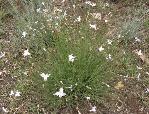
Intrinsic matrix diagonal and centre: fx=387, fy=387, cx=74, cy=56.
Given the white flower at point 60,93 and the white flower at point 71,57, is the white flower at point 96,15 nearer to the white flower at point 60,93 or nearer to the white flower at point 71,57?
the white flower at point 71,57

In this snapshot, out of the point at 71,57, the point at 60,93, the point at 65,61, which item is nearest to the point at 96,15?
the point at 65,61

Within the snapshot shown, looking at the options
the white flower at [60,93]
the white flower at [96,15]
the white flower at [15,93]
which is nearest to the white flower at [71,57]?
the white flower at [60,93]

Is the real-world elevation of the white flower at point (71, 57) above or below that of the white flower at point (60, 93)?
above

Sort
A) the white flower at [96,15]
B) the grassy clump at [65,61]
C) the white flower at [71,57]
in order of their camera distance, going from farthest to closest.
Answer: the white flower at [96,15] < the grassy clump at [65,61] < the white flower at [71,57]

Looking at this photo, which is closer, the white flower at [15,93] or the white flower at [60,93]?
the white flower at [60,93]

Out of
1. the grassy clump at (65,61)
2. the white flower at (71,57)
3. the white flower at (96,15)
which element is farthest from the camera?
the white flower at (96,15)

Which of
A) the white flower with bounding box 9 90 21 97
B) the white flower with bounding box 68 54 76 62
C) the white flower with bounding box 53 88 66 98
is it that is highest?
the white flower with bounding box 68 54 76 62

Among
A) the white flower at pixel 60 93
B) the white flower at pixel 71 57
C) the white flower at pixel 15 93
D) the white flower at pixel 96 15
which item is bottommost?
the white flower at pixel 60 93

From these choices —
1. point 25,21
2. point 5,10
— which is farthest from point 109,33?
point 5,10

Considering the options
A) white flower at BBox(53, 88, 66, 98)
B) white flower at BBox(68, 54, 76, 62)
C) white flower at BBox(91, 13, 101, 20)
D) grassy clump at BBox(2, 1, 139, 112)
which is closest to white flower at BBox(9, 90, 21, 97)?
grassy clump at BBox(2, 1, 139, 112)

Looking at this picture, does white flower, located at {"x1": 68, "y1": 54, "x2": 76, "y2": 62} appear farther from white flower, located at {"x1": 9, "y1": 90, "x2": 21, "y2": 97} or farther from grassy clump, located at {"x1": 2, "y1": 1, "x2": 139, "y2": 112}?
white flower, located at {"x1": 9, "y1": 90, "x2": 21, "y2": 97}

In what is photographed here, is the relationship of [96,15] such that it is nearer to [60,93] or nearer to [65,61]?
[65,61]
